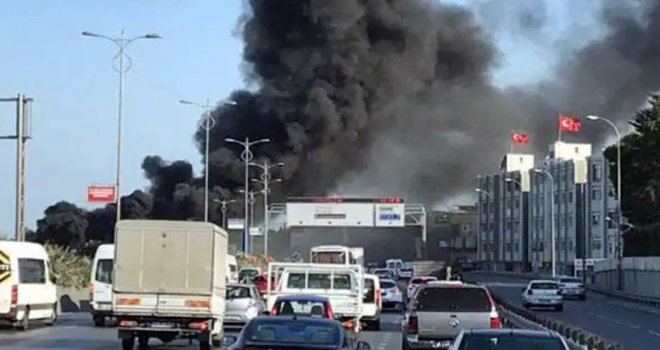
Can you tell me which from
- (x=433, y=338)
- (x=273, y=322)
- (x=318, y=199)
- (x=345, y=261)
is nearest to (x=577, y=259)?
(x=318, y=199)

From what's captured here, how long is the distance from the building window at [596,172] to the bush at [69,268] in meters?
73.8

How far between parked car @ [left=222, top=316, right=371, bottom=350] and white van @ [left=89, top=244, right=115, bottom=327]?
2071 cm

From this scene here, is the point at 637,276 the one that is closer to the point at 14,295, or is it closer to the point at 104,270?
the point at 104,270

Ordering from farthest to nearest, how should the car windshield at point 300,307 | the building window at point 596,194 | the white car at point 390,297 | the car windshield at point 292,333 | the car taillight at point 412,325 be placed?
the building window at point 596,194
the white car at point 390,297
the car windshield at point 300,307
the car taillight at point 412,325
the car windshield at point 292,333

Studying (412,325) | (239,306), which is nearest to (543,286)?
(239,306)

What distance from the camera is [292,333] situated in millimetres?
15391

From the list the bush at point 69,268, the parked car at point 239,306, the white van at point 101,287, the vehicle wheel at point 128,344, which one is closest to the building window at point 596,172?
the bush at point 69,268

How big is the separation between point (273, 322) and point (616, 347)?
822 cm

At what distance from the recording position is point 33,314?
1369 inches

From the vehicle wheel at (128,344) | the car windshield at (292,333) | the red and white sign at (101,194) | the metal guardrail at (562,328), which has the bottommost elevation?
the vehicle wheel at (128,344)

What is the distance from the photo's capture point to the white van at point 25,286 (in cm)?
3319

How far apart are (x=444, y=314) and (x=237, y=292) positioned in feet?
33.3

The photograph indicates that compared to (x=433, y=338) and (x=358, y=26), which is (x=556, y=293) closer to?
(x=358, y=26)

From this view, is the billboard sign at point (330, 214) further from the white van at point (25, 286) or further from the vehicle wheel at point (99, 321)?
the white van at point (25, 286)
